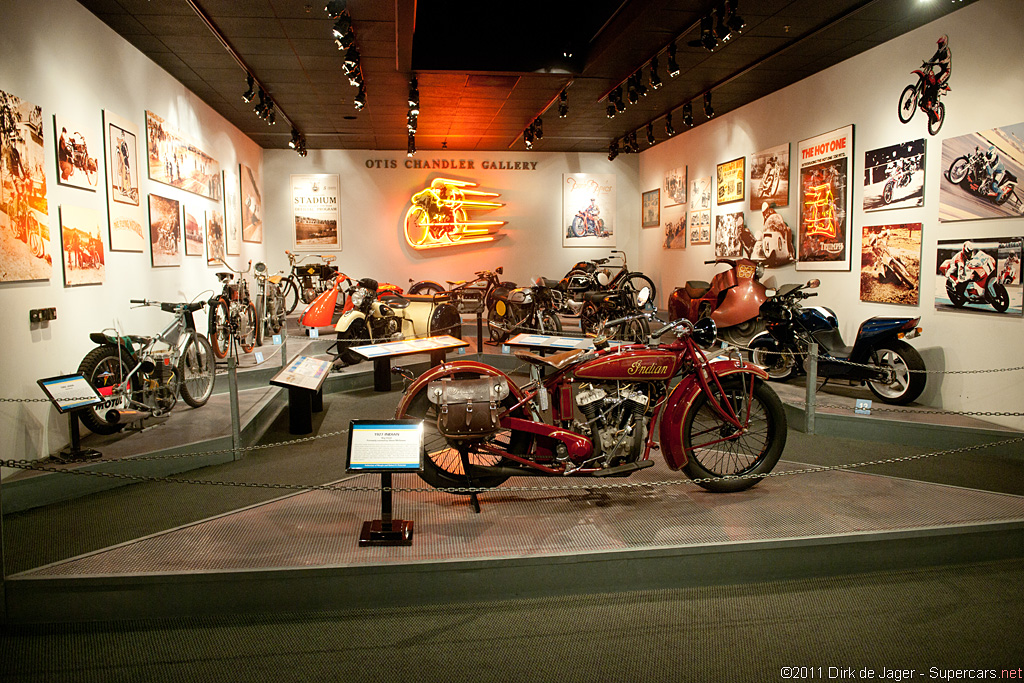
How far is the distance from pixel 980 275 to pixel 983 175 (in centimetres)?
81

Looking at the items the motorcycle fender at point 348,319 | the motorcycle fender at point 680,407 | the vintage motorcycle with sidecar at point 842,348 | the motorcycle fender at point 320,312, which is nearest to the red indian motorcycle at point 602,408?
the motorcycle fender at point 680,407

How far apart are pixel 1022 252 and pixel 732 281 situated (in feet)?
9.75

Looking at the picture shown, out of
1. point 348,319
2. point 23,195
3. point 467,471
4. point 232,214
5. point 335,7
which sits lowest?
point 467,471

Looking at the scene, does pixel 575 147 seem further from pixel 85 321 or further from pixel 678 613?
pixel 678 613

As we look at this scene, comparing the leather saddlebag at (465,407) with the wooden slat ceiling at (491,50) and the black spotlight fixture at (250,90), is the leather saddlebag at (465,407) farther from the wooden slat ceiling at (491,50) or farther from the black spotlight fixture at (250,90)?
the black spotlight fixture at (250,90)

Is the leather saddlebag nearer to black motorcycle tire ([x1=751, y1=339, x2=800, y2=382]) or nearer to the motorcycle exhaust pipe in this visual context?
the motorcycle exhaust pipe

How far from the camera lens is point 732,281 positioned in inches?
305

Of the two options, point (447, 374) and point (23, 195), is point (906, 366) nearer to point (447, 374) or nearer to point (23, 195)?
point (447, 374)

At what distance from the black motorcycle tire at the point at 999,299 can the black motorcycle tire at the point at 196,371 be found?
6.53m

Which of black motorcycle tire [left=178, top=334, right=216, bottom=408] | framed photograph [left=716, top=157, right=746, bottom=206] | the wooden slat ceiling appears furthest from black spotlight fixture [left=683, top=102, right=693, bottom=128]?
black motorcycle tire [left=178, top=334, right=216, bottom=408]

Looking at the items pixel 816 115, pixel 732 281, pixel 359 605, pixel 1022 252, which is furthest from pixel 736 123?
pixel 359 605

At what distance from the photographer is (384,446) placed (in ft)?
9.86

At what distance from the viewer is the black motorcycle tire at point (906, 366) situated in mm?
5668

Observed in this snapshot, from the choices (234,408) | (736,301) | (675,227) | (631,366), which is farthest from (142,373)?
(675,227)
